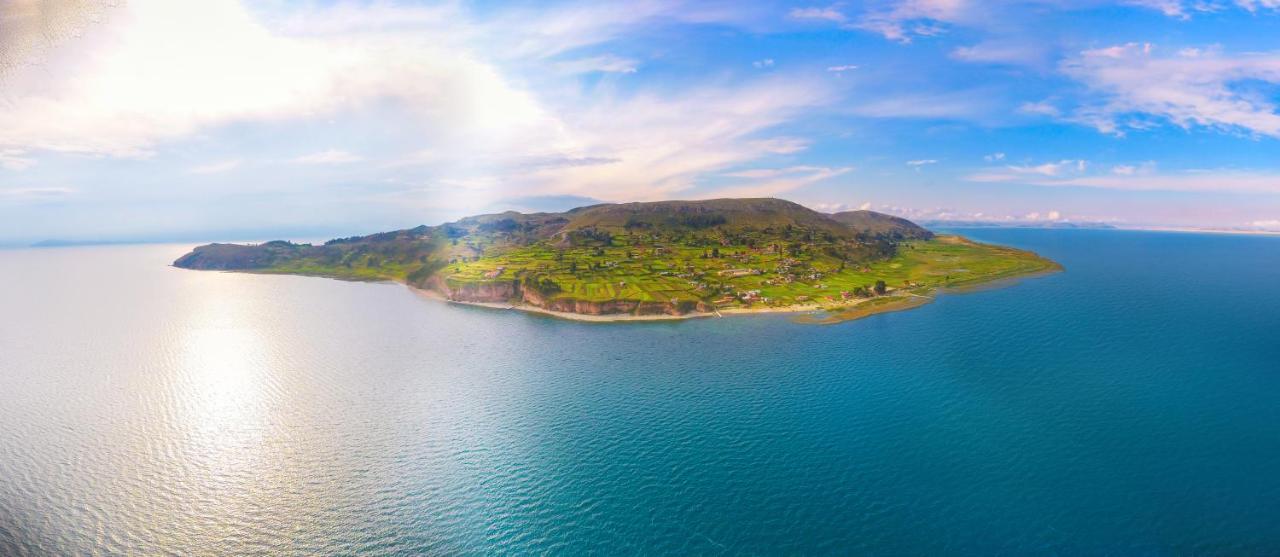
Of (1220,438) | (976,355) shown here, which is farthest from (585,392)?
(1220,438)

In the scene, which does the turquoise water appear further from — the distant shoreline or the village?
the village

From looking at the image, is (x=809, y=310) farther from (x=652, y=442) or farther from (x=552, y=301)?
(x=652, y=442)

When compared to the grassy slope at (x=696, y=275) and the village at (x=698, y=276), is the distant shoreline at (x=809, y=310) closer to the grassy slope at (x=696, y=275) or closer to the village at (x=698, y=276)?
the village at (x=698, y=276)

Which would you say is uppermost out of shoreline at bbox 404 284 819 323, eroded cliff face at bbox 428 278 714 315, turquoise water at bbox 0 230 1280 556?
eroded cliff face at bbox 428 278 714 315

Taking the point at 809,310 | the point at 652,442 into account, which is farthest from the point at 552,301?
the point at 652,442

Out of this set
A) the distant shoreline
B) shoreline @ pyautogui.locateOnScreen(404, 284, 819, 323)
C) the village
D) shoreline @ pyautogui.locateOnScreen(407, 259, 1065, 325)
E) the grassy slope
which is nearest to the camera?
shoreline @ pyautogui.locateOnScreen(407, 259, 1065, 325)

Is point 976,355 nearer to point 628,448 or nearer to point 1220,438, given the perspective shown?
point 1220,438

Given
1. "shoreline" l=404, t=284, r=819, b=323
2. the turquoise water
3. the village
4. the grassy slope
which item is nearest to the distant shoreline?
A: "shoreline" l=404, t=284, r=819, b=323
